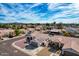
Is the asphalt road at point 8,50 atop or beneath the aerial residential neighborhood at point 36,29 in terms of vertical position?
beneath

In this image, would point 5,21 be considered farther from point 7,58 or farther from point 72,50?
point 72,50

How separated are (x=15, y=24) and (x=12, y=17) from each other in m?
0.13

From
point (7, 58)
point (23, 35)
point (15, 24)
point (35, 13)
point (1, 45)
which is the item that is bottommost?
point (7, 58)

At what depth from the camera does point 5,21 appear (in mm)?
2578

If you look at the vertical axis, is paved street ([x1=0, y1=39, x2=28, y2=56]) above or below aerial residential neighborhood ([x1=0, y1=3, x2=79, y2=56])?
below

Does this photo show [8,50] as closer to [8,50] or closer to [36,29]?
[8,50]

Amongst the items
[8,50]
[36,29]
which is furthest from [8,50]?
[36,29]

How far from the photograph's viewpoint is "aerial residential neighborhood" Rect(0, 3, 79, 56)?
254 centimetres

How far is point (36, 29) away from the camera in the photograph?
265 centimetres

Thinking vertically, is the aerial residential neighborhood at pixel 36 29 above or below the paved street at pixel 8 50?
above

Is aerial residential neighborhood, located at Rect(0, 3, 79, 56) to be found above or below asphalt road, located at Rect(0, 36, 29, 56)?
above

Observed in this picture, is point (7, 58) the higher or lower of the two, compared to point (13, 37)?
lower

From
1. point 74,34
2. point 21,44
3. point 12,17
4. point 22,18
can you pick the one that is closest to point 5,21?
point 12,17

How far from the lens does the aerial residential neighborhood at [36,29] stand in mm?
2535
